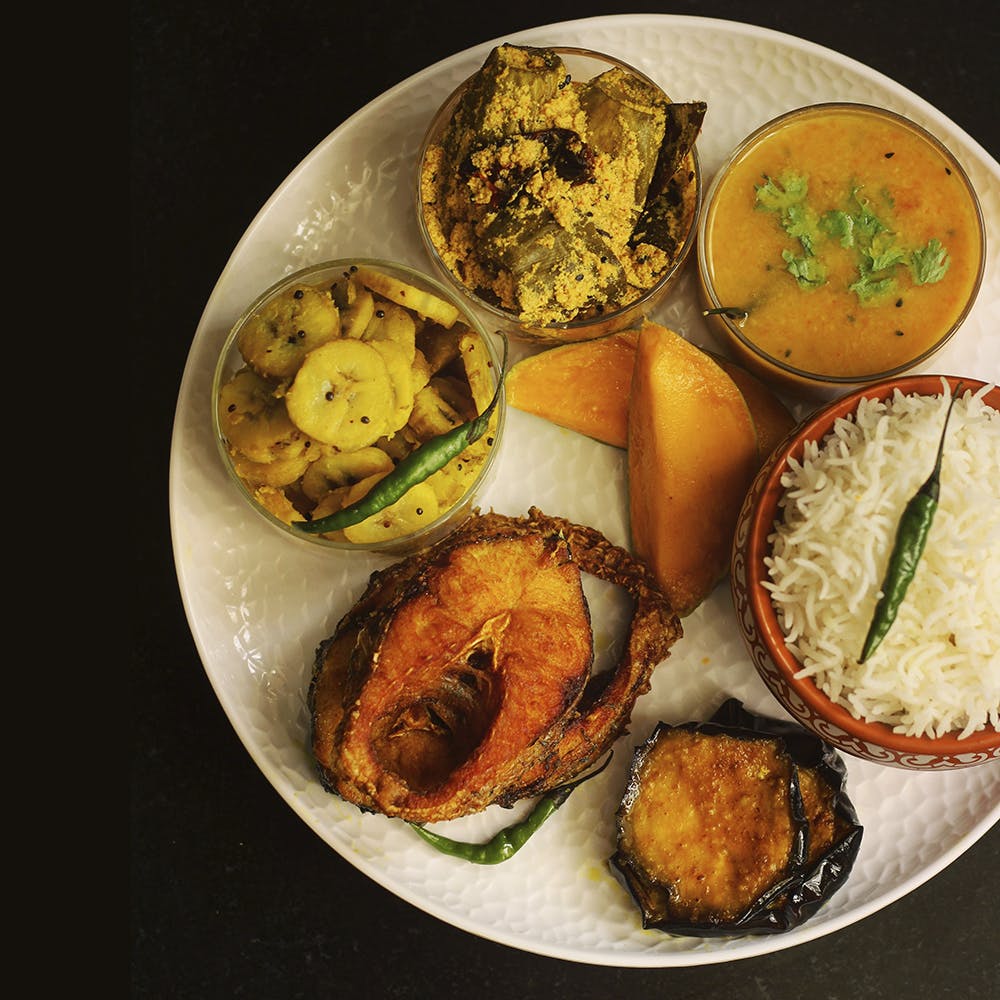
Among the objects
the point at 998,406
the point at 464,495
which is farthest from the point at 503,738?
the point at 998,406

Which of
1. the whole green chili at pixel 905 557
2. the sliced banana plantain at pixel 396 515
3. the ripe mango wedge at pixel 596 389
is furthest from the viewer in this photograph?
the ripe mango wedge at pixel 596 389

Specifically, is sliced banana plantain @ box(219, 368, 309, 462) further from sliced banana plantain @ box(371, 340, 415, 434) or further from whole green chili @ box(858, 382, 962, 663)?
whole green chili @ box(858, 382, 962, 663)

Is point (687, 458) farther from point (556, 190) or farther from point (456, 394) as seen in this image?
point (556, 190)

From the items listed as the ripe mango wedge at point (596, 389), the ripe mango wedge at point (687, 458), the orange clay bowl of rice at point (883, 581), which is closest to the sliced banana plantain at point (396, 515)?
the ripe mango wedge at point (596, 389)

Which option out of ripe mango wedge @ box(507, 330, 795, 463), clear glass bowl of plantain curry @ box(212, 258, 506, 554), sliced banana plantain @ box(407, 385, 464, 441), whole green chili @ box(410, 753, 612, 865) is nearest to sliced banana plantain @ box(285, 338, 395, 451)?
clear glass bowl of plantain curry @ box(212, 258, 506, 554)

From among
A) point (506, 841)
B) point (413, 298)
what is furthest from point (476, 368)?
point (506, 841)

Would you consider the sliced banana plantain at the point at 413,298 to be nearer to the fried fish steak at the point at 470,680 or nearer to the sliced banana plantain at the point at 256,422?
the sliced banana plantain at the point at 256,422

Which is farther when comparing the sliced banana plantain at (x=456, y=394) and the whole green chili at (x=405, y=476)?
the sliced banana plantain at (x=456, y=394)

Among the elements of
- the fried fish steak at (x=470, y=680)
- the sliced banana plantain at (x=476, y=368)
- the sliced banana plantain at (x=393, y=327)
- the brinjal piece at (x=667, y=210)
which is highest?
the brinjal piece at (x=667, y=210)
